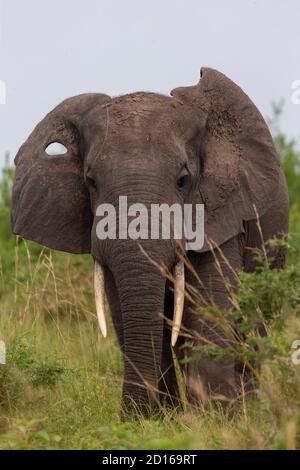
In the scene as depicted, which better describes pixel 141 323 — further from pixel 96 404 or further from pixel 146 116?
pixel 146 116

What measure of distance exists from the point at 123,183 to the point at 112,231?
0.94 ft

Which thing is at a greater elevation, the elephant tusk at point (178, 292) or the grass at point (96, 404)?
the elephant tusk at point (178, 292)

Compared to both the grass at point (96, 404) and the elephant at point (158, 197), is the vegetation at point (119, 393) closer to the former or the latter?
the grass at point (96, 404)

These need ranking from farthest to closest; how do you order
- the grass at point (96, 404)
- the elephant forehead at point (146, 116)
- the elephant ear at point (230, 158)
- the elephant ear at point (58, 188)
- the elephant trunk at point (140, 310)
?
the elephant ear at point (58, 188), the elephant ear at point (230, 158), the elephant forehead at point (146, 116), the elephant trunk at point (140, 310), the grass at point (96, 404)

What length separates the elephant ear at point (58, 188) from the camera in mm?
9031

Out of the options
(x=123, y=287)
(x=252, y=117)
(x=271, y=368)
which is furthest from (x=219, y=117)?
(x=271, y=368)

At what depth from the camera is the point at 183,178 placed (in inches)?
334

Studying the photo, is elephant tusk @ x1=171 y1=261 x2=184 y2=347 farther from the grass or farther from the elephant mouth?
the grass

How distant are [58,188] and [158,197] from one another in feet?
3.72

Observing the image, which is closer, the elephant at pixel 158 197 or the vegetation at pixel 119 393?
the vegetation at pixel 119 393

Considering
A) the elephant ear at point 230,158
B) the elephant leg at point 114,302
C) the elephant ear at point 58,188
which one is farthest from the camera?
the elephant ear at point 58,188

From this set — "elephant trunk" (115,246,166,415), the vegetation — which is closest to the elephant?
"elephant trunk" (115,246,166,415)

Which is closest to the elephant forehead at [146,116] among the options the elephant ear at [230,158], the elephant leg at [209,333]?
the elephant ear at [230,158]

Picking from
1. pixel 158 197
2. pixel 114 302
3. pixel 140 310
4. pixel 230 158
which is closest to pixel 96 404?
pixel 114 302
